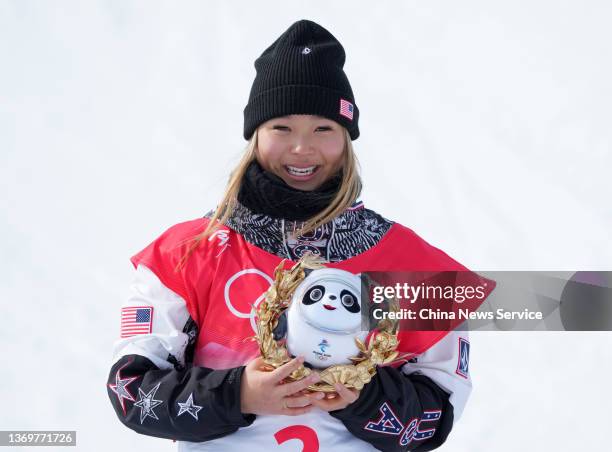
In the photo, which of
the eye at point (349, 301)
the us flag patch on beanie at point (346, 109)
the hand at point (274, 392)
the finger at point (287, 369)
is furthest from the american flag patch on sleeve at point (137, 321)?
the us flag patch on beanie at point (346, 109)

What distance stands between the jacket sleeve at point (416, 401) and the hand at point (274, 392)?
0.13m

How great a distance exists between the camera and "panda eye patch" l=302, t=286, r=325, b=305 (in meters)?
1.40

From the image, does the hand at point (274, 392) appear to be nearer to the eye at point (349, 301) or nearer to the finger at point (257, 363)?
the finger at point (257, 363)

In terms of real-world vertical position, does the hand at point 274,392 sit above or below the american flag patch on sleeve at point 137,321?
below

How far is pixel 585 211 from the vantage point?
13.1ft

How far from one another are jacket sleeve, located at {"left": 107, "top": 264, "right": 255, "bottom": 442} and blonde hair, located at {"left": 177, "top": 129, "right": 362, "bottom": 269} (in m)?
0.12

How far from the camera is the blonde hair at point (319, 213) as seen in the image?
1.75 m

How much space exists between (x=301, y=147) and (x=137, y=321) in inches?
20.7

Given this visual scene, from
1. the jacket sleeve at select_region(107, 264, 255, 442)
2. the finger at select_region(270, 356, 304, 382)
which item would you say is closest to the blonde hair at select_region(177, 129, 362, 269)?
the jacket sleeve at select_region(107, 264, 255, 442)

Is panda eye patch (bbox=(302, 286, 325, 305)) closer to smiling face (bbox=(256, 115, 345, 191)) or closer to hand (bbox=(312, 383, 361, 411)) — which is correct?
hand (bbox=(312, 383, 361, 411))

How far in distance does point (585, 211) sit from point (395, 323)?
284cm

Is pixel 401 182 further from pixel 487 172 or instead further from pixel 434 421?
pixel 434 421

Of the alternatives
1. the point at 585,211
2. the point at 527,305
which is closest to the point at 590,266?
the point at 585,211

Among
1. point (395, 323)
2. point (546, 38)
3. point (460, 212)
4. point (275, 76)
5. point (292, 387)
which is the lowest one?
point (292, 387)
